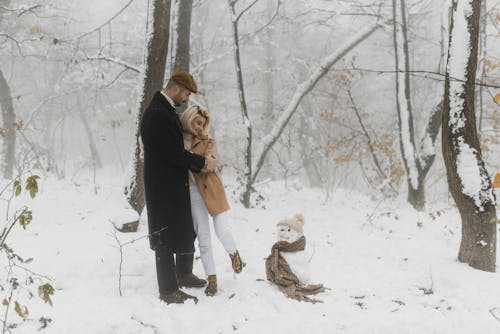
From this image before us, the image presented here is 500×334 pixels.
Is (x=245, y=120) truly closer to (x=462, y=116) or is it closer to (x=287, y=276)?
(x=462, y=116)

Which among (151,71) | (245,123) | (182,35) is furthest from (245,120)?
(151,71)

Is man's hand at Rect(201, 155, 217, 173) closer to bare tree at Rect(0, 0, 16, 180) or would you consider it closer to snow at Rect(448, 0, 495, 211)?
snow at Rect(448, 0, 495, 211)

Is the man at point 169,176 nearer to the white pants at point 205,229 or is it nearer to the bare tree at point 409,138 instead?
the white pants at point 205,229

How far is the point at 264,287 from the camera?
13.2 ft

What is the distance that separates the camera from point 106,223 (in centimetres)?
589

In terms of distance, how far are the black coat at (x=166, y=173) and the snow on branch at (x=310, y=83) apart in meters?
5.54

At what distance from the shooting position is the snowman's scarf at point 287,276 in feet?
12.9

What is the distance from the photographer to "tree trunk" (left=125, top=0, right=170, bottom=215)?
5.93 metres

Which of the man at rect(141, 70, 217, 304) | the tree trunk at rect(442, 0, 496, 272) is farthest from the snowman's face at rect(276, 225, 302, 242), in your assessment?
the tree trunk at rect(442, 0, 496, 272)

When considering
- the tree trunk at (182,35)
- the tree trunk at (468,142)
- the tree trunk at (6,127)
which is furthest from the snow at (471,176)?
the tree trunk at (6,127)

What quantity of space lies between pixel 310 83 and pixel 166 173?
6.11 m

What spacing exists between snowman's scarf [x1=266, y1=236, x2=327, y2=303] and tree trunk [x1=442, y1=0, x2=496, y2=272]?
2.16 m

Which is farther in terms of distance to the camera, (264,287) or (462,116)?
(462,116)

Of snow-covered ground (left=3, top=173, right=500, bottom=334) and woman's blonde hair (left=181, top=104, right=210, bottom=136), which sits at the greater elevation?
woman's blonde hair (left=181, top=104, right=210, bottom=136)
